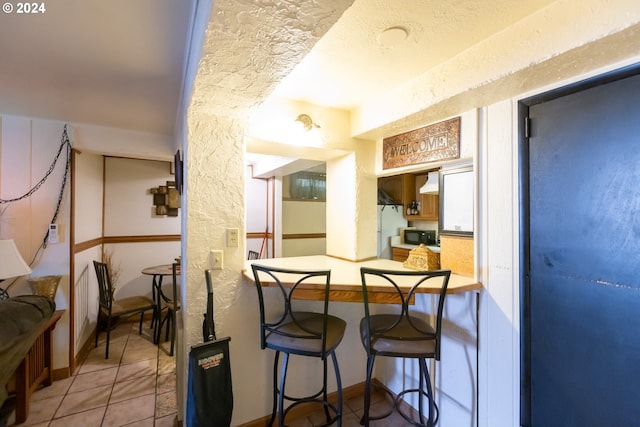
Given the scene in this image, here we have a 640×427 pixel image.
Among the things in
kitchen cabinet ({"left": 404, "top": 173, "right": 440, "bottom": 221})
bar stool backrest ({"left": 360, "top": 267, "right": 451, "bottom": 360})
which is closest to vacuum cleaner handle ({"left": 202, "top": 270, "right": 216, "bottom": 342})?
bar stool backrest ({"left": 360, "top": 267, "right": 451, "bottom": 360})

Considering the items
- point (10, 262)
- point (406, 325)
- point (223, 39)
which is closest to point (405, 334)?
point (406, 325)

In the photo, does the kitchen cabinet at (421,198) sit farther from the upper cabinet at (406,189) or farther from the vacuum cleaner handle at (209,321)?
the vacuum cleaner handle at (209,321)

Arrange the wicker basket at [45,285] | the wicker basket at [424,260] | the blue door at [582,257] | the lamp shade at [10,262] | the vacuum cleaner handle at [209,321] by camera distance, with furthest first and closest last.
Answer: the wicker basket at [45,285], the lamp shade at [10,262], the wicker basket at [424,260], the vacuum cleaner handle at [209,321], the blue door at [582,257]

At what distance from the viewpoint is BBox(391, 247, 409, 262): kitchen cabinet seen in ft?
13.5

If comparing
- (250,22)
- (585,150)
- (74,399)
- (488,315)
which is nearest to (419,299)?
(488,315)

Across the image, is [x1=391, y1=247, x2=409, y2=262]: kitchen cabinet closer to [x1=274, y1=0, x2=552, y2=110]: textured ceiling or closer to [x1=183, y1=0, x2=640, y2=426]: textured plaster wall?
[x1=183, y1=0, x2=640, y2=426]: textured plaster wall

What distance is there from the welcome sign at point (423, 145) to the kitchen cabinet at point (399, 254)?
7.73 feet

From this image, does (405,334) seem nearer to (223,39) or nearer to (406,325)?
(406,325)

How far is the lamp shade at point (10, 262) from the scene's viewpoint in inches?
72.2

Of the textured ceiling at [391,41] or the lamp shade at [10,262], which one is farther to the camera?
the lamp shade at [10,262]

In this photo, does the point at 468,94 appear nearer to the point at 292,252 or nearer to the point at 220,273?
the point at 220,273

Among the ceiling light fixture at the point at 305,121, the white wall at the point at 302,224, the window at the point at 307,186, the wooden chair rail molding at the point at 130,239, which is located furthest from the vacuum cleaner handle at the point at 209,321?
the window at the point at 307,186
